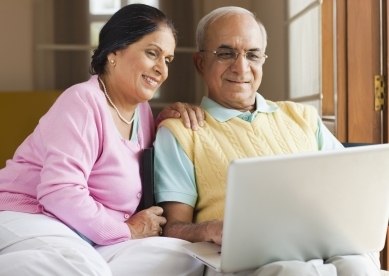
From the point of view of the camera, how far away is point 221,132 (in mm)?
1783

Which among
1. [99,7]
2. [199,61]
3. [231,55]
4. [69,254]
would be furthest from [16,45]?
[69,254]

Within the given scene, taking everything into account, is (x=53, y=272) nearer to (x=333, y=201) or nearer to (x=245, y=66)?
(x=333, y=201)

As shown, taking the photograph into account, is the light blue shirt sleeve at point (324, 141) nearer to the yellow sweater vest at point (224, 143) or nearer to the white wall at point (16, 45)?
the yellow sweater vest at point (224, 143)

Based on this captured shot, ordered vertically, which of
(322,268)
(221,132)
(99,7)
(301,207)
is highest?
(99,7)

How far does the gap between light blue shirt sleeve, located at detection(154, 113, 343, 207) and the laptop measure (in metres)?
0.31

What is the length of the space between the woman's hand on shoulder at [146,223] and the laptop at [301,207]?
0.21 meters

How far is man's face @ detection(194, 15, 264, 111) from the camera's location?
184cm

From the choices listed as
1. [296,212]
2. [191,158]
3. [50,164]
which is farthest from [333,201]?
[50,164]

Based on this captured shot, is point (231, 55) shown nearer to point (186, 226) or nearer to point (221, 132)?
point (221, 132)

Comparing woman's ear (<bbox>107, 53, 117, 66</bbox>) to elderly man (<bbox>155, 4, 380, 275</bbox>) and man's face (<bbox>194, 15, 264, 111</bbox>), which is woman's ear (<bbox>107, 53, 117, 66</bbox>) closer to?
elderly man (<bbox>155, 4, 380, 275</bbox>)

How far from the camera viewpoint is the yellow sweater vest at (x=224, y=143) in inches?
67.0

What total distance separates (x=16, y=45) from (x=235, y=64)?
30.8 inches

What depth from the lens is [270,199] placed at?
3.94 feet

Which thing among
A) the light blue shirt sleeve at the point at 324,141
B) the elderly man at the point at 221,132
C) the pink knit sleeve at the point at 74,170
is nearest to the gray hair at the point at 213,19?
the elderly man at the point at 221,132
